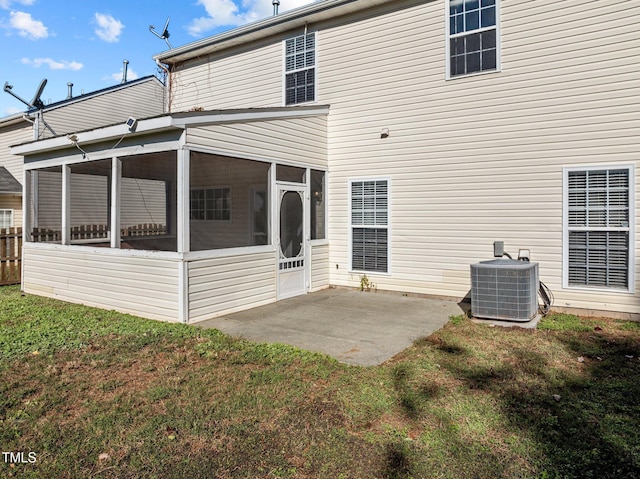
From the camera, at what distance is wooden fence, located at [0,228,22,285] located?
377 inches

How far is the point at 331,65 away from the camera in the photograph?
30.2 feet

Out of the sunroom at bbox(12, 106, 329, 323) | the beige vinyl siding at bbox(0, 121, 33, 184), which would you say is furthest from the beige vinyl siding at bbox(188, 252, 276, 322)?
the beige vinyl siding at bbox(0, 121, 33, 184)

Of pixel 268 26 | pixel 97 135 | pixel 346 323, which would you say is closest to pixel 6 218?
pixel 97 135

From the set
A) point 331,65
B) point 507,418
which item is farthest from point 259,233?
point 507,418

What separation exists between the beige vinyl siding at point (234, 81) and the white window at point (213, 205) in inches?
93.0

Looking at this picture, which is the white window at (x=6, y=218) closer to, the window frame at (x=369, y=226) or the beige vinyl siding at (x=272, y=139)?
the beige vinyl siding at (x=272, y=139)

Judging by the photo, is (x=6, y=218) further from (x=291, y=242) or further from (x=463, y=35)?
(x=463, y=35)

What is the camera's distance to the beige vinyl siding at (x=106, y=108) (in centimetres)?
1424

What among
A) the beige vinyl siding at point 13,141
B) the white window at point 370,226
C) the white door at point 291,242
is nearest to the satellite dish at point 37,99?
the beige vinyl siding at point 13,141

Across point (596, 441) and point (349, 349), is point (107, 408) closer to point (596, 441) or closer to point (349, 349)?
point (349, 349)

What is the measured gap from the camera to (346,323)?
623 centimetres

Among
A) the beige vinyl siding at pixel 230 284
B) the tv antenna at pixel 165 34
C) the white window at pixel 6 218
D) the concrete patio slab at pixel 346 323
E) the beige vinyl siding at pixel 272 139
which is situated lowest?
the concrete patio slab at pixel 346 323

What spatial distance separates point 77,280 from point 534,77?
27.5ft

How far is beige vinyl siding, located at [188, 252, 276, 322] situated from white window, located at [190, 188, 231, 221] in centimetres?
275
